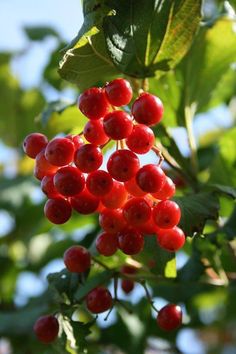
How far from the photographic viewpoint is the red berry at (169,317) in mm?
1544

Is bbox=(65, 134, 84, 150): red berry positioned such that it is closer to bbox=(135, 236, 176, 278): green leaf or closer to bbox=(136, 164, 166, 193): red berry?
bbox=(136, 164, 166, 193): red berry

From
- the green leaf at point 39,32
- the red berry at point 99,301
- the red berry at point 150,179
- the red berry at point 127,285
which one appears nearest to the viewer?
the red berry at point 150,179

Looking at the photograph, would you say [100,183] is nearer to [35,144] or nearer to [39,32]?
[35,144]

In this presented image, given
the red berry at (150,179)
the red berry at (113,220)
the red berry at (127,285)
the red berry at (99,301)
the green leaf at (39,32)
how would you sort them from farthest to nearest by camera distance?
the green leaf at (39,32), the red berry at (127,285), the red berry at (99,301), the red berry at (113,220), the red berry at (150,179)

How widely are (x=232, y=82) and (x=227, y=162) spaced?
55 centimetres

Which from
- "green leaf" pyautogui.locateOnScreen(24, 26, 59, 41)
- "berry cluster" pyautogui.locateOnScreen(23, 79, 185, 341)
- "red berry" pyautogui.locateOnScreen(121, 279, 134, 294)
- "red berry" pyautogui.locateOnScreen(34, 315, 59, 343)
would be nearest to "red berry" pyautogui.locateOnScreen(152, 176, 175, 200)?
"berry cluster" pyautogui.locateOnScreen(23, 79, 185, 341)

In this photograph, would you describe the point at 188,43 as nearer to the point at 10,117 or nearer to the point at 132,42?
the point at 132,42

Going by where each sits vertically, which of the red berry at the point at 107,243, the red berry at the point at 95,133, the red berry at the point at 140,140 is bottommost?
the red berry at the point at 107,243

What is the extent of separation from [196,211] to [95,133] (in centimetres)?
33

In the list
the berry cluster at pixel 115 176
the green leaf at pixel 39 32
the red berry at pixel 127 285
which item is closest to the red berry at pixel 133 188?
the berry cluster at pixel 115 176

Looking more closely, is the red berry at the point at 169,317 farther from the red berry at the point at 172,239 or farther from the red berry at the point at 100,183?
the red berry at the point at 100,183

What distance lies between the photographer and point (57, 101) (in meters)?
1.97

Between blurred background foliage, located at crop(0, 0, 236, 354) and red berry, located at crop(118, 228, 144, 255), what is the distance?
0.15 metres

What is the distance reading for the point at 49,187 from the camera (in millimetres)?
1415
